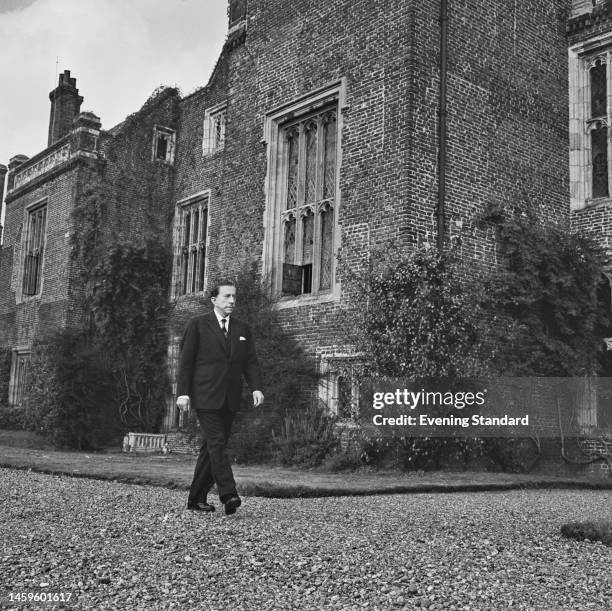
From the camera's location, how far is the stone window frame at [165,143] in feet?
66.2

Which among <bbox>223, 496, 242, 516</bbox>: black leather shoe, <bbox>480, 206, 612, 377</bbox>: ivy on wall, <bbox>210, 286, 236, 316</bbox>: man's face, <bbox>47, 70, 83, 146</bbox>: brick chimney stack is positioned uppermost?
<bbox>47, 70, 83, 146</bbox>: brick chimney stack

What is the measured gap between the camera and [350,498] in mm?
7367

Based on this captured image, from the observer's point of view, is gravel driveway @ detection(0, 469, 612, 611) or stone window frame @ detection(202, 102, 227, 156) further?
stone window frame @ detection(202, 102, 227, 156)

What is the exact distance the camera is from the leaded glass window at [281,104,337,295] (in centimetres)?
1394

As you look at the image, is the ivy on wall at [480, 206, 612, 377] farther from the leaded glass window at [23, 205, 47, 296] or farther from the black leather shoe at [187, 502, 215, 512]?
the leaded glass window at [23, 205, 47, 296]

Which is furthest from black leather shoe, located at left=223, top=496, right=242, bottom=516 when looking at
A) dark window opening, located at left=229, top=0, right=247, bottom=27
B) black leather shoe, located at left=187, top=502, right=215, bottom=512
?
dark window opening, located at left=229, top=0, right=247, bottom=27

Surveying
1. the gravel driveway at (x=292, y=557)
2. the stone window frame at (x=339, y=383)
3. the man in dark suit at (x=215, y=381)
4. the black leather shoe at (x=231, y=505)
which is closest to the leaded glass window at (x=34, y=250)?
the stone window frame at (x=339, y=383)

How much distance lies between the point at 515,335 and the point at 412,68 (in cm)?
436

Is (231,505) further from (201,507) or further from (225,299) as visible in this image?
(225,299)

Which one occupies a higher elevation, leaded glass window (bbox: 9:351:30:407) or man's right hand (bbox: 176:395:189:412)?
leaded glass window (bbox: 9:351:30:407)

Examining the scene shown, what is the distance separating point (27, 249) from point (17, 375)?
336 centimetres

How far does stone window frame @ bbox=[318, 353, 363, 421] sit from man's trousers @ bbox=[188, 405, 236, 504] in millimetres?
5757

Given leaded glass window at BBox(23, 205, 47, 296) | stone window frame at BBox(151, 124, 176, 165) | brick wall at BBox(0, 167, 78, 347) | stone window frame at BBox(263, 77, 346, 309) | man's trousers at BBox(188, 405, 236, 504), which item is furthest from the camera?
leaded glass window at BBox(23, 205, 47, 296)

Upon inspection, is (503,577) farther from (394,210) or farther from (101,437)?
(101,437)
